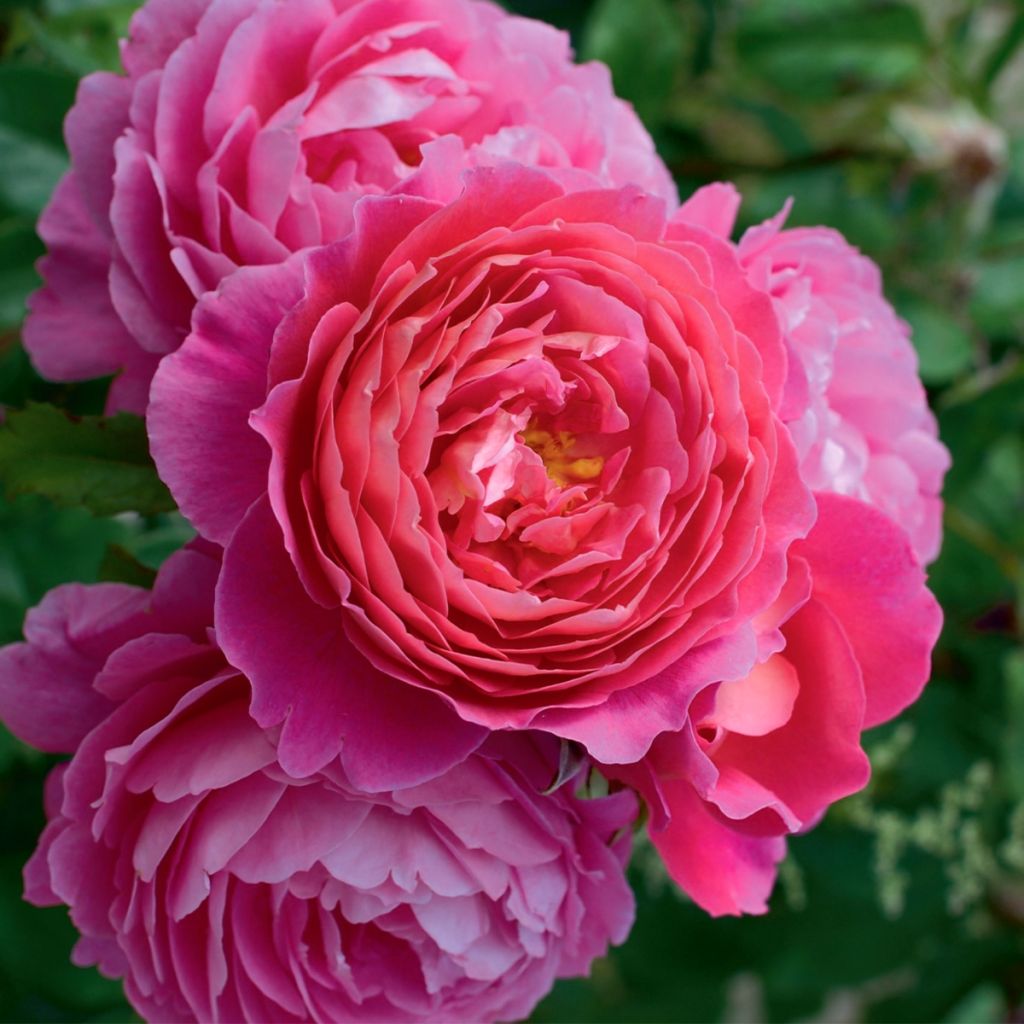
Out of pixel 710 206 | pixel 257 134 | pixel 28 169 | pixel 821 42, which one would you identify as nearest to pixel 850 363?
pixel 710 206

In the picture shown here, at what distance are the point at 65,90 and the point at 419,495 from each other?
288mm

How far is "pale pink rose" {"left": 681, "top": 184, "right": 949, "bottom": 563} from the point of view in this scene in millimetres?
362

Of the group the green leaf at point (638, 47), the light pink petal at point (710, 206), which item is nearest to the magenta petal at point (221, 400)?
the light pink petal at point (710, 206)

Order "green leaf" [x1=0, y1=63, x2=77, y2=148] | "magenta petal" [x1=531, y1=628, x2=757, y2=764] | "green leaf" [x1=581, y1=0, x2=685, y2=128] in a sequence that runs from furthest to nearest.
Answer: "green leaf" [x1=581, y1=0, x2=685, y2=128] < "green leaf" [x1=0, y1=63, x2=77, y2=148] < "magenta petal" [x1=531, y1=628, x2=757, y2=764]

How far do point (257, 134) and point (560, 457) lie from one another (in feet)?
0.40

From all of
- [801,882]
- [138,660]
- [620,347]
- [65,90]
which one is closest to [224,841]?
[138,660]

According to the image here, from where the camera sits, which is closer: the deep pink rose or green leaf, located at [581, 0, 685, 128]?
the deep pink rose

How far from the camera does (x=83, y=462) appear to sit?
0.38 m

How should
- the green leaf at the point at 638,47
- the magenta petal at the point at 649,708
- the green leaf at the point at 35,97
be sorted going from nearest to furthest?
the magenta petal at the point at 649,708, the green leaf at the point at 35,97, the green leaf at the point at 638,47

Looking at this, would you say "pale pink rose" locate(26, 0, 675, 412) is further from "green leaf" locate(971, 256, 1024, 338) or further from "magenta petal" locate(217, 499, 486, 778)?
"green leaf" locate(971, 256, 1024, 338)

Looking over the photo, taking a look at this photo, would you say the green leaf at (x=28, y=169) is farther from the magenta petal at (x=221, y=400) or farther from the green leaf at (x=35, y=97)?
the magenta petal at (x=221, y=400)

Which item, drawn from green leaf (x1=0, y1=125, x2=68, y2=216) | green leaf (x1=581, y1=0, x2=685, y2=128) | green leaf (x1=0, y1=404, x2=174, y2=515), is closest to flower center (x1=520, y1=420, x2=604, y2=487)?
green leaf (x1=0, y1=404, x2=174, y2=515)

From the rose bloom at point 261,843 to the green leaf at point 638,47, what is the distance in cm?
43

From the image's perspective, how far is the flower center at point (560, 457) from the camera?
0.33 metres
